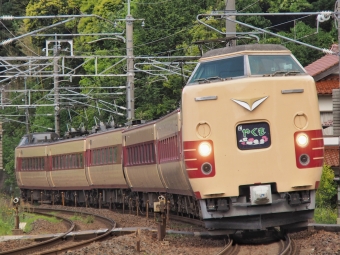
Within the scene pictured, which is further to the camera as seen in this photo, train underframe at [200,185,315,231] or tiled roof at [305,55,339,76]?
tiled roof at [305,55,339,76]

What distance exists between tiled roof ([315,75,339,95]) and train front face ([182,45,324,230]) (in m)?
24.9

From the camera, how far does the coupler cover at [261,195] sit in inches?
522

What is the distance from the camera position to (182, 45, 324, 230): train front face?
44.2 ft

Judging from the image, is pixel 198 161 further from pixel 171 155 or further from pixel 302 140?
pixel 171 155

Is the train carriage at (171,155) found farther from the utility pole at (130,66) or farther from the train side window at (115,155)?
the utility pole at (130,66)

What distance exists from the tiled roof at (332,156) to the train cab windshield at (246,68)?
2240 centimetres

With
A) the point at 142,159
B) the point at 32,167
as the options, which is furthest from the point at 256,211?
the point at 32,167

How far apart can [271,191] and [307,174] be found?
0.59 metres

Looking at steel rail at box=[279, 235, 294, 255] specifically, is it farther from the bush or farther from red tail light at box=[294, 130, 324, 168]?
the bush

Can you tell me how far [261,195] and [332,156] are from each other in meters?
24.6

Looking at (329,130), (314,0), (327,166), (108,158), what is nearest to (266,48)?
(108,158)

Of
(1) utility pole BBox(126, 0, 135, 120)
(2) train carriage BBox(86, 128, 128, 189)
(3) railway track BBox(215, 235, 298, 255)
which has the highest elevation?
(1) utility pole BBox(126, 0, 135, 120)

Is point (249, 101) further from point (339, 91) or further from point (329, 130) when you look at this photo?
point (329, 130)

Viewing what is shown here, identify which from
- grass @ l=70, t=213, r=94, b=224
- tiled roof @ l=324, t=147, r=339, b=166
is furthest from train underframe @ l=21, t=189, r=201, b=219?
tiled roof @ l=324, t=147, r=339, b=166
